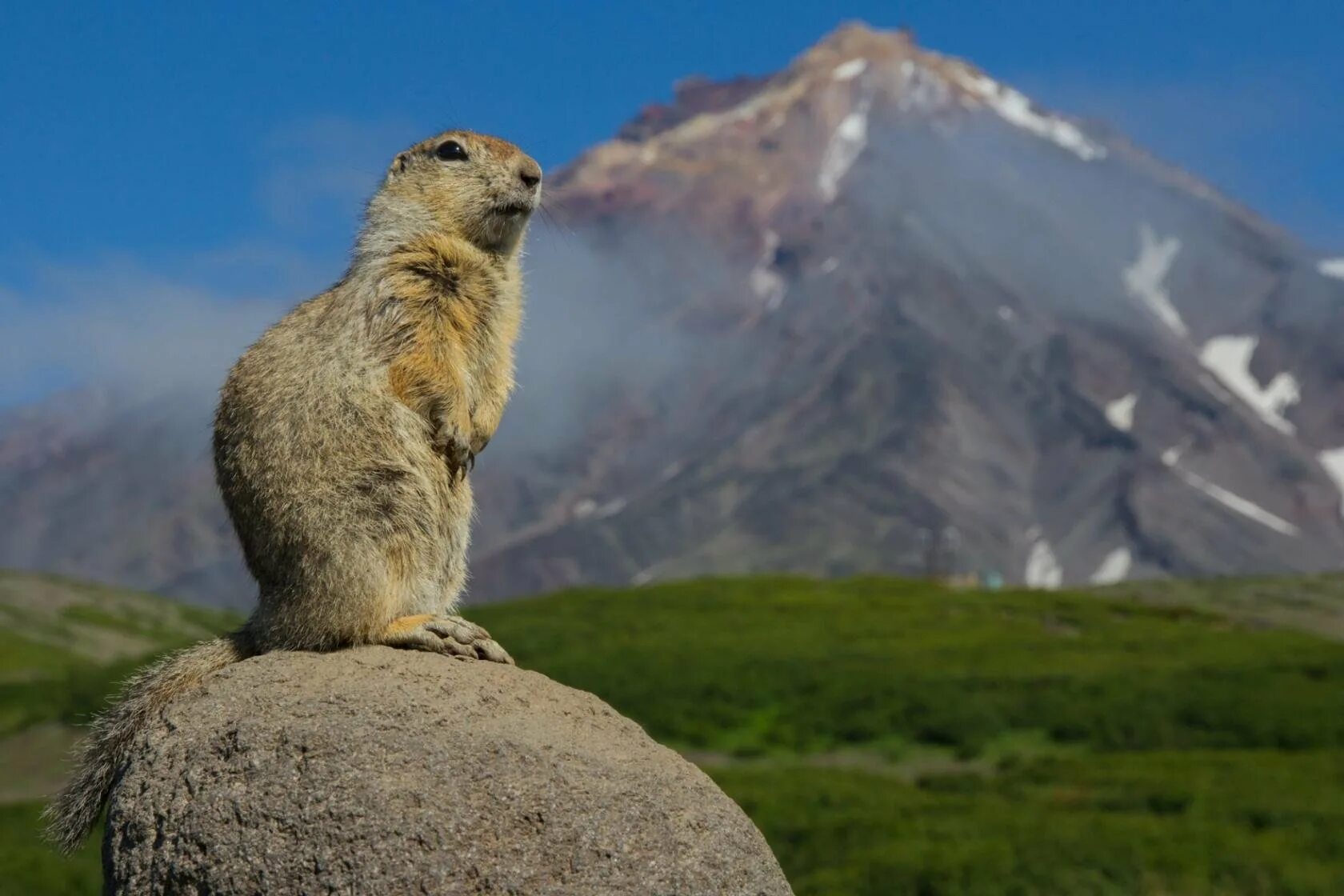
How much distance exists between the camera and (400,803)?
9766 millimetres

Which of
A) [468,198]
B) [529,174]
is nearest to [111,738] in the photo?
[468,198]

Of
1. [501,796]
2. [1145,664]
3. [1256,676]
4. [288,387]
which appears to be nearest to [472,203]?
[288,387]

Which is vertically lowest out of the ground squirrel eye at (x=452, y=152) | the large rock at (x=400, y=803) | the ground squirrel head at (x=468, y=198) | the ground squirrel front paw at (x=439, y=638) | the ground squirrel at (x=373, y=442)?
the large rock at (x=400, y=803)

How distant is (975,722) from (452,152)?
2003 inches

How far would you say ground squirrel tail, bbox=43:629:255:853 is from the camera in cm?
1087

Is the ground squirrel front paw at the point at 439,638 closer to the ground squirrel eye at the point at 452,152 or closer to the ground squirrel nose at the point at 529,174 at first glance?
the ground squirrel nose at the point at 529,174

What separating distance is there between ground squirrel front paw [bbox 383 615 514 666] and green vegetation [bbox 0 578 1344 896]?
24116 millimetres

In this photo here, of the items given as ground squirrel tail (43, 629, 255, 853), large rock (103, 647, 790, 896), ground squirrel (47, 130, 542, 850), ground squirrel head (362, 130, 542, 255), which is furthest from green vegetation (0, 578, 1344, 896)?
large rock (103, 647, 790, 896)

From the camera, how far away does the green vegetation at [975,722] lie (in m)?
36.3

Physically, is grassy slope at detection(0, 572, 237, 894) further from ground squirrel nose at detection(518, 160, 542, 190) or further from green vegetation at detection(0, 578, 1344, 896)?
ground squirrel nose at detection(518, 160, 542, 190)

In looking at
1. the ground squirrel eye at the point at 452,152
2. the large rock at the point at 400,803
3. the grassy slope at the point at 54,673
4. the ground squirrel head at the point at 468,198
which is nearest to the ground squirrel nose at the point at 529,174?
the ground squirrel head at the point at 468,198

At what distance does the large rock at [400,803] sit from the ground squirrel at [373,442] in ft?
1.60

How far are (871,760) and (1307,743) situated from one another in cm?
1282

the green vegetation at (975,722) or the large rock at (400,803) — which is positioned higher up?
the green vegetation at (975,722)
